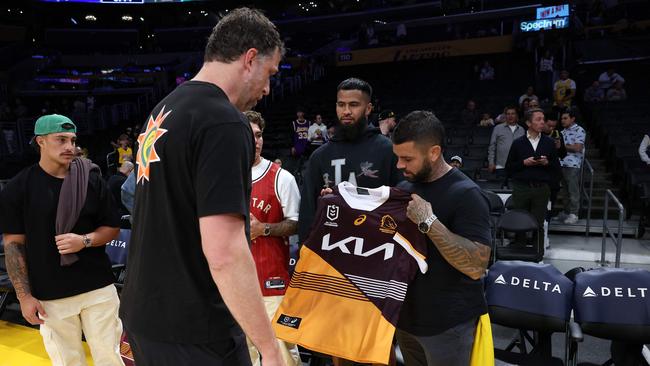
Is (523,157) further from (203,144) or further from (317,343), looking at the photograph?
(203,144)

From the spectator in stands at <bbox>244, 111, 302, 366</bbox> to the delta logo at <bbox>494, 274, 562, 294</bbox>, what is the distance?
4.77 feet

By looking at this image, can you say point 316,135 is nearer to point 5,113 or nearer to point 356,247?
point 356,247

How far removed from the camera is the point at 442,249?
2.35 meters

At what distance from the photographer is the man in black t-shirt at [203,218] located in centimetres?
142

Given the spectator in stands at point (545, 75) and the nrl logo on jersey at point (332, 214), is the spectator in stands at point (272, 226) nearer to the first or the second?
the nrl logo on jersey at point (332, 214)

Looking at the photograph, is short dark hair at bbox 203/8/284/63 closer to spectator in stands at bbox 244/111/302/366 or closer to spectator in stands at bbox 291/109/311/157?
spectator in stands at bbox 244/111/302/366

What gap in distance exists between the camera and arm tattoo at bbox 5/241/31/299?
306 cm

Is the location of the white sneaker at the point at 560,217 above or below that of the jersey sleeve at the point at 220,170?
below

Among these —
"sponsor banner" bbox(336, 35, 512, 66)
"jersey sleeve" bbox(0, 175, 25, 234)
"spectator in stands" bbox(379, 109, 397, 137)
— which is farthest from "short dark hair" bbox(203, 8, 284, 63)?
"sponsor banner" bbox(336, 35, 512, 66)

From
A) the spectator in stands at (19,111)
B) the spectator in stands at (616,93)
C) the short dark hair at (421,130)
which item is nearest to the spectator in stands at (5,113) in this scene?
the spectator in stands at (19,111)

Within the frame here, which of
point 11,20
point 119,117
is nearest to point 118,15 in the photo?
point 11,20

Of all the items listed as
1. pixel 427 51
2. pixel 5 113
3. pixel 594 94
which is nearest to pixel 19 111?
pixel 5 113

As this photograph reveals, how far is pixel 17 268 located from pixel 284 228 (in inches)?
63.6

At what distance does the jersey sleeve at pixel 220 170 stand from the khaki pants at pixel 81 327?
2.16 metres
